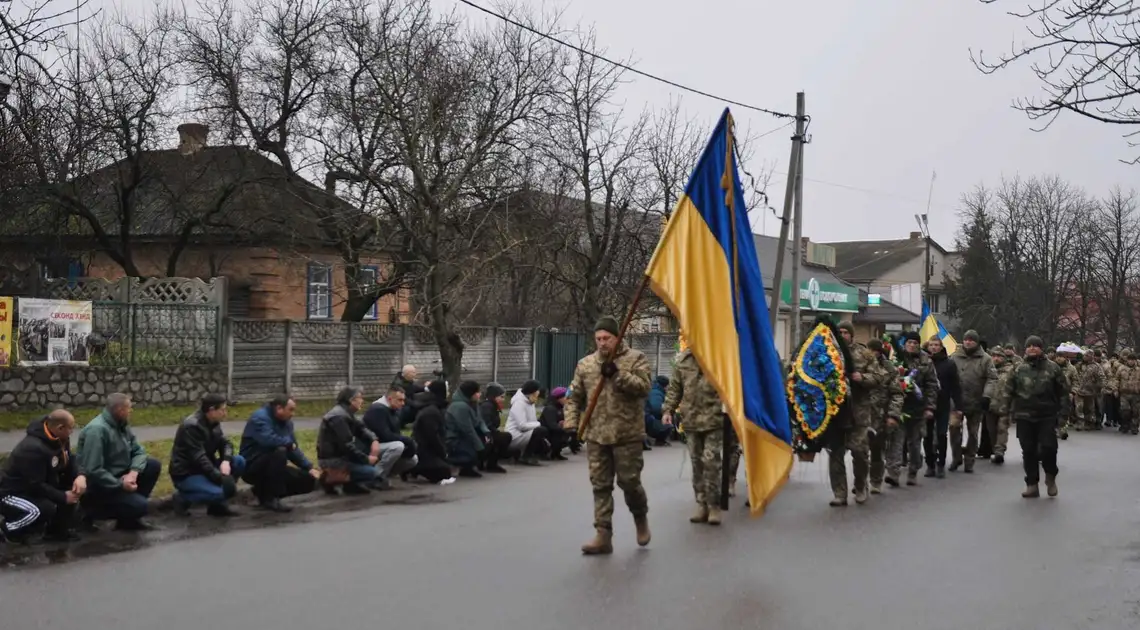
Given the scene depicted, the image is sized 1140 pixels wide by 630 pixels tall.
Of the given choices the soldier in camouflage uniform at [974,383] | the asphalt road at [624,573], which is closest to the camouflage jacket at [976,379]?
the soldier in camouflage uniform at [974,383]

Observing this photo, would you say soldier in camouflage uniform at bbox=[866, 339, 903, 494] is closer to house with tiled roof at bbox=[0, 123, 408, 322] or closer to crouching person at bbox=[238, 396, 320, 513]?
crouching person at bbox=[238, 396, 320, 513]

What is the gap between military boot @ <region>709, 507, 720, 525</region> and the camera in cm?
1045

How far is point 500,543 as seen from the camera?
377 inches

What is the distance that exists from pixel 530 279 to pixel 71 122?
12361mm

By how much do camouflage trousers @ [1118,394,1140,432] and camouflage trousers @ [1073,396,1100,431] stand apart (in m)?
0.95

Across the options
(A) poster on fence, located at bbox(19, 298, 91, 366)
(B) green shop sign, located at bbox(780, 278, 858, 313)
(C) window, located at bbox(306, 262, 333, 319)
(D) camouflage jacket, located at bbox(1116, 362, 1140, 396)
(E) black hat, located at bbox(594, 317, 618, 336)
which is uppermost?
(B) green shop sign, located at bbox(780, 278, 858, 313)

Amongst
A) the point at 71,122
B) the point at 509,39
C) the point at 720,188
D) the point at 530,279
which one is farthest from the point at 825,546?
the point at 530,279

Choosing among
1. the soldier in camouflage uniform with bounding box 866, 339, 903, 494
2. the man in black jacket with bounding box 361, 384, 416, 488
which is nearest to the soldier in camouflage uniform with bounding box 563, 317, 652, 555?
the soldier in camouflage uniform with bounding box 866, 339, 903, 494

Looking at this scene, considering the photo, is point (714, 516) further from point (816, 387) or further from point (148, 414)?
point (148, 414)

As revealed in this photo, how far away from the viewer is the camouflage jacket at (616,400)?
8844 millimetres

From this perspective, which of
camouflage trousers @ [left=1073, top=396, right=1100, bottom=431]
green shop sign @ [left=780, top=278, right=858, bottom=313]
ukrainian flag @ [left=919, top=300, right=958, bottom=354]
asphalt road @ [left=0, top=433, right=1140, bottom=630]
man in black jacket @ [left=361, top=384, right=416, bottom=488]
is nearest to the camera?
asphalt road @ [left=0, top=433, right=1140, bottom=630]

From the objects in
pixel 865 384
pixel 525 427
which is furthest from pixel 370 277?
pixel 865 384

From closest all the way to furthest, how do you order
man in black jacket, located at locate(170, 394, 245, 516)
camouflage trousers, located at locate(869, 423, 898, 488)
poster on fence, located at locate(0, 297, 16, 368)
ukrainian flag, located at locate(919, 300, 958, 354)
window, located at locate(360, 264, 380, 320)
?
1. man in black jacket, located at locate(170, 394, 245, 516)
2. camouflage trousers, located at locate(869, 423, 898, 488)
3. poster on fence, located at locate(0, 297, 16, 368)
4. ukrainian flag, located at locate(919, 300, 958, 354)
5. window, located at locate(360, 264, 380, 320)

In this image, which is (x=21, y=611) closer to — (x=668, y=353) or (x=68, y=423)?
(x=68, y=423)
